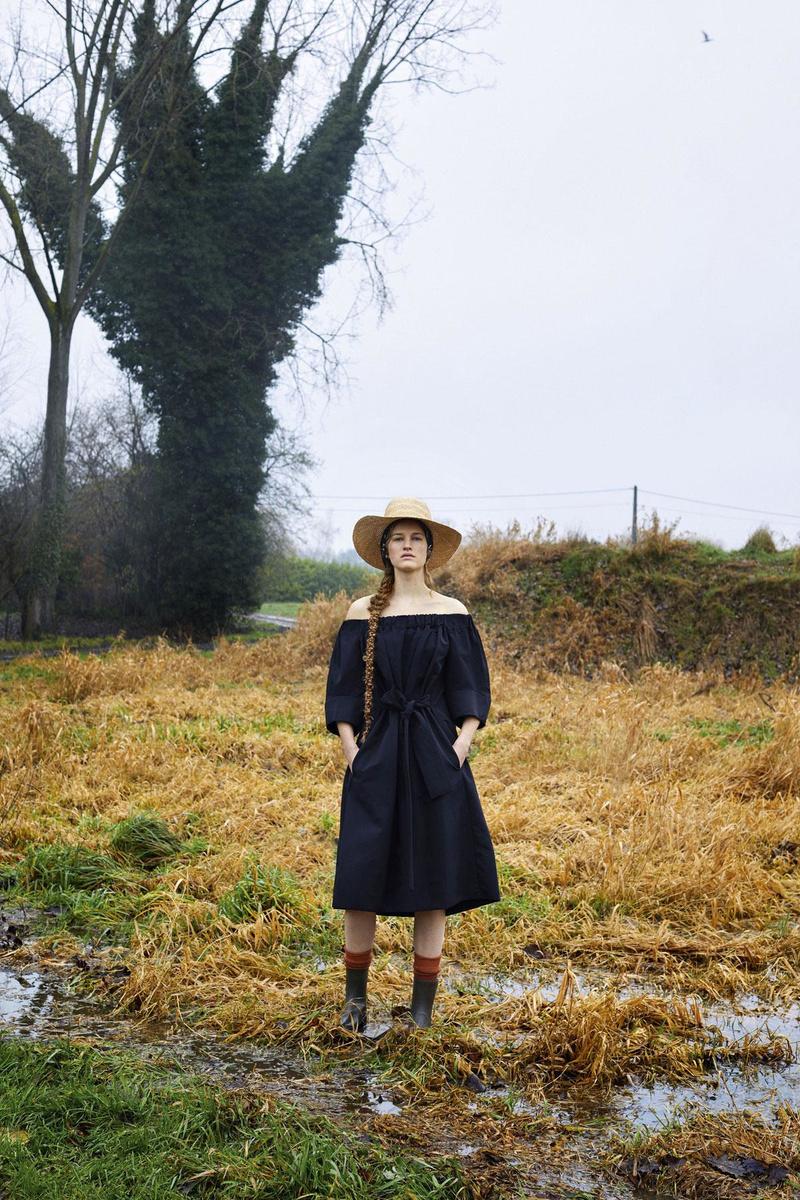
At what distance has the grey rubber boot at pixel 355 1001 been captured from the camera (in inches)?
163

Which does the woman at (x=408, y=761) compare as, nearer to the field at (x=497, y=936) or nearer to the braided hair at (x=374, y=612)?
the braided hair at (x=374, y=612)

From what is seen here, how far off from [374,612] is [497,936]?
6.63 feet

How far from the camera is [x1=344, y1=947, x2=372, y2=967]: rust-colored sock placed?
4148 mm

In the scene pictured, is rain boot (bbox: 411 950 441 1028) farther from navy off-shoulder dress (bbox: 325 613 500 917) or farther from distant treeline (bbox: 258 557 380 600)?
distant treeline (bbox: 258 557 380 600)

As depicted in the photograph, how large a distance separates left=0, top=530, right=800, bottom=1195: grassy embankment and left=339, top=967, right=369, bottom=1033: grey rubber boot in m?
0.08

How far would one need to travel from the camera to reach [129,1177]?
114 inches

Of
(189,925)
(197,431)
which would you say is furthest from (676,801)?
(197,431)

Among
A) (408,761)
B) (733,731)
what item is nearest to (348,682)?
(408,761)

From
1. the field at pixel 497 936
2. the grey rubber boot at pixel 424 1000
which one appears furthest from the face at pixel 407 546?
the field at pixel 497 936

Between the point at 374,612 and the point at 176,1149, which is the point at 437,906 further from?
the point at 176,1149

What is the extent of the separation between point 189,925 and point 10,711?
18.7 ft

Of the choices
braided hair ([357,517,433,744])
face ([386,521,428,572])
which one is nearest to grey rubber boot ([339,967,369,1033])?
braided hair ([357,517,433,744])

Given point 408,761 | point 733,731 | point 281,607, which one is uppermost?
point 408,761

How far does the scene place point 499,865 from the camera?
6133 millimetres
